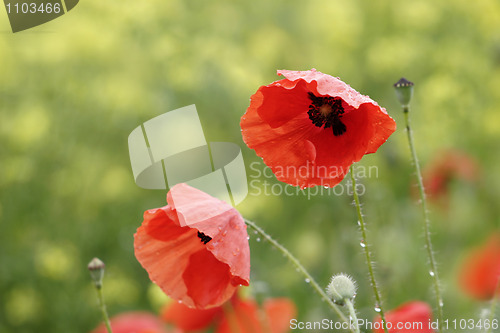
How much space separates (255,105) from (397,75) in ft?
6.75

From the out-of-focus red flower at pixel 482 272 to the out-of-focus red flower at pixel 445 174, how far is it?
0.54 metres

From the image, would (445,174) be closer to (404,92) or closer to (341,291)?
(404,92)

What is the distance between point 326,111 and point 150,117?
1.79 metres

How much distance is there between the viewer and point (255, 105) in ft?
1.90

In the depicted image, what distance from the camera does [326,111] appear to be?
2.19 ft

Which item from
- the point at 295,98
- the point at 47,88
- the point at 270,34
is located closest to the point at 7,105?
the point at 47,88

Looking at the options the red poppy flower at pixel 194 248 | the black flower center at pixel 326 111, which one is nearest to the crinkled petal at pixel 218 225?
→ the red poppy flower at pixel 194 248

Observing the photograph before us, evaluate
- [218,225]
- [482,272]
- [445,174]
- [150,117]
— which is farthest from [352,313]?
[150,117]

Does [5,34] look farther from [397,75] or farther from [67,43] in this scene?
[397,75]

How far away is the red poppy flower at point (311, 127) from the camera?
0.57m

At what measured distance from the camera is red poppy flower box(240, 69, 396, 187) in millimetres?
575

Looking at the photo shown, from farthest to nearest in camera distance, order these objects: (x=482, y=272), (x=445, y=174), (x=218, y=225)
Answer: (x=445, y=174)
(x=482, y=272)
(x=218, y=225)

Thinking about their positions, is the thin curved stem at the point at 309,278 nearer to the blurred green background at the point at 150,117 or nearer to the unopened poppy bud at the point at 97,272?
the unopened poppy bud at the point at 97,272

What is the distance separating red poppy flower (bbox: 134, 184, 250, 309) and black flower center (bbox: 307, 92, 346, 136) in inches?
5.2
